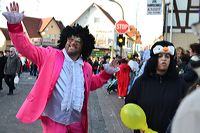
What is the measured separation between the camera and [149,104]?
160 inches

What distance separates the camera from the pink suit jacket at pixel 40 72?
171 inches

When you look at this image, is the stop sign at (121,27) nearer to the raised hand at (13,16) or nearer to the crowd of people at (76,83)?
the crowd of people at (76,83)

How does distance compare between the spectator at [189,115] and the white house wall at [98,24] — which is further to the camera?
the white house wall at [98,24]

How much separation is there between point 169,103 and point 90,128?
554 centimetres

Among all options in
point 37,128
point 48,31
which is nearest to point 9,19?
point 37,128

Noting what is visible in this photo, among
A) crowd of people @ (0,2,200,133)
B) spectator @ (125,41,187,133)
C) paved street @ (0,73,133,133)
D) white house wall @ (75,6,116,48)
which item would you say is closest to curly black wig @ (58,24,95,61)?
crowd of people @ (0,2,200,133)

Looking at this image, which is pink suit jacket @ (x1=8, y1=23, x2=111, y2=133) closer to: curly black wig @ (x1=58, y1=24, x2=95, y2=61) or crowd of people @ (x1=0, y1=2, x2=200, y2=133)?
crowd of people @ (x1=0, y1=2, x2=200, y2=133)

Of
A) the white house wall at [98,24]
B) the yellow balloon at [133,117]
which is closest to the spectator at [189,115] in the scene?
the yellow balloon at [133,117]

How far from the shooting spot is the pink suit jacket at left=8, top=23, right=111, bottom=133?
171 inches

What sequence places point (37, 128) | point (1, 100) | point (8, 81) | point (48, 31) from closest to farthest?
point (37, 128) < point (1, 100) < point (8, 81) < point (48, 31)

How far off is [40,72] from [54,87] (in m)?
0.22

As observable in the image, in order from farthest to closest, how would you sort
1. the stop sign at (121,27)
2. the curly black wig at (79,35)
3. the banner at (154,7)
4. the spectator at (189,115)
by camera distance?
the stop sign at (121,27)
the banner at (154,7)
the curly black wig at (79,35)
the spectator at (189,115)

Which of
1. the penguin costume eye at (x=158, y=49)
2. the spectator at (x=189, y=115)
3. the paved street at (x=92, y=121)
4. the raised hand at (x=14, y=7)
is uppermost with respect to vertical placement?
the raised hand at (x=14, y=7)

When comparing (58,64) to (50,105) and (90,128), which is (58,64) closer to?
(50,105)
